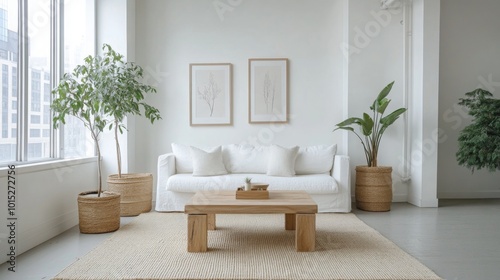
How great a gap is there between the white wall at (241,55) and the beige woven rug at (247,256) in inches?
71.4

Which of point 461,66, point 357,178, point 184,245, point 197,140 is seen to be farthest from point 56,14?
point 461,66

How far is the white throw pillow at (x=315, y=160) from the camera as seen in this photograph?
16.6 ft

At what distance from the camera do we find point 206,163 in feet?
15.9

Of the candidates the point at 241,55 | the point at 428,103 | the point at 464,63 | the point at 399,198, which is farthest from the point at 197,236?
the point at 464,63

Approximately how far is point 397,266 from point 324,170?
2414 mm

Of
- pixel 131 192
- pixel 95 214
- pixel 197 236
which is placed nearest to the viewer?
pixel 197 236

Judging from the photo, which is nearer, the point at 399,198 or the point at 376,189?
the point at 376,189

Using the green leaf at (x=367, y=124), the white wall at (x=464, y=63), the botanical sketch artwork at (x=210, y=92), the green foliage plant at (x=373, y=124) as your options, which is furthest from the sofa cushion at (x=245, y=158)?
the white wall at (x=464, y=63)

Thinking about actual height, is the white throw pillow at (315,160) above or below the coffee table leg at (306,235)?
above

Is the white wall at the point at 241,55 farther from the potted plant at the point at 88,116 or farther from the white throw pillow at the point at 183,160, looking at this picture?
the potted plant at the point at 88,116

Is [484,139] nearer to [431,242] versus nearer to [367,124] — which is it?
[367,124]

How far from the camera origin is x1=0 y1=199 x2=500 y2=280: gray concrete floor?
2697mm

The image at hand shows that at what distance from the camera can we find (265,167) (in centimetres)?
509

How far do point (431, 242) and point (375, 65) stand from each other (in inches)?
110
